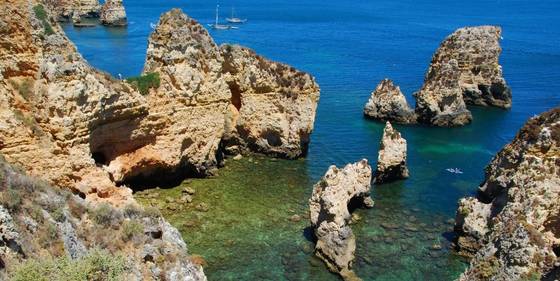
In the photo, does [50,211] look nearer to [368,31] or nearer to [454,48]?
[454,48]

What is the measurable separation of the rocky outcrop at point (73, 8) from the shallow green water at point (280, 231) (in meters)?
98.9

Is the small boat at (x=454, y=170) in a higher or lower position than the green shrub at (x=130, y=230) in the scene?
lower

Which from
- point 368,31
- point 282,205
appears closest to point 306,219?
point 282,205

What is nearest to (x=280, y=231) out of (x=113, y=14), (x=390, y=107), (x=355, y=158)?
(x=355, y=158)

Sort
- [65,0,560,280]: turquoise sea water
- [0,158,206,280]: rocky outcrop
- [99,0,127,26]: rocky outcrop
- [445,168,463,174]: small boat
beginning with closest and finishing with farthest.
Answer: [0,158,206,280]: rocky outcrop
[65,0,560,280]: turquoise sea water
[445,168,463,174]: small boat
[99,0,127,26]: rocky outcrop

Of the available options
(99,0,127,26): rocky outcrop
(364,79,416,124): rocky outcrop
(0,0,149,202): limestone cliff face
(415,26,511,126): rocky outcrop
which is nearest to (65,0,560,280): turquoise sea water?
(364,79,416,124): rocky outcrop

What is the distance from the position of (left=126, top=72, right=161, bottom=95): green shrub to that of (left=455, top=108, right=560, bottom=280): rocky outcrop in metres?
21.4

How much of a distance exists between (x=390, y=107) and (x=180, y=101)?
27.1 m

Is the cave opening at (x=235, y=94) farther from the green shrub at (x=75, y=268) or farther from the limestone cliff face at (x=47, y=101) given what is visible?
the green shrub at (x=75, y=268)

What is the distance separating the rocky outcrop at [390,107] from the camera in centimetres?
5647

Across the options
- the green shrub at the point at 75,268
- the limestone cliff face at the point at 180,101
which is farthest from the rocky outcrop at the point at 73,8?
the green shrub at the point at 75,268

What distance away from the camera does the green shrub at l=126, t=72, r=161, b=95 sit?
114 feet

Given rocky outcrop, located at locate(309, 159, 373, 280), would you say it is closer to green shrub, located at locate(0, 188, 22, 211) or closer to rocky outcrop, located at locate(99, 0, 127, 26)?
green shrub, located at locate(0, 188, 22, 211)

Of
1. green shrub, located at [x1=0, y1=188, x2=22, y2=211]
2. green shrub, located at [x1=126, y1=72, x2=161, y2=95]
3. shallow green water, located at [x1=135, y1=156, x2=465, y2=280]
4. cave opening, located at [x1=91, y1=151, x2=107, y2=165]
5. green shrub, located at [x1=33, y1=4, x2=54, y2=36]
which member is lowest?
shallow green water, located at [x1=135, y1=156, x2=465, y2=280]
